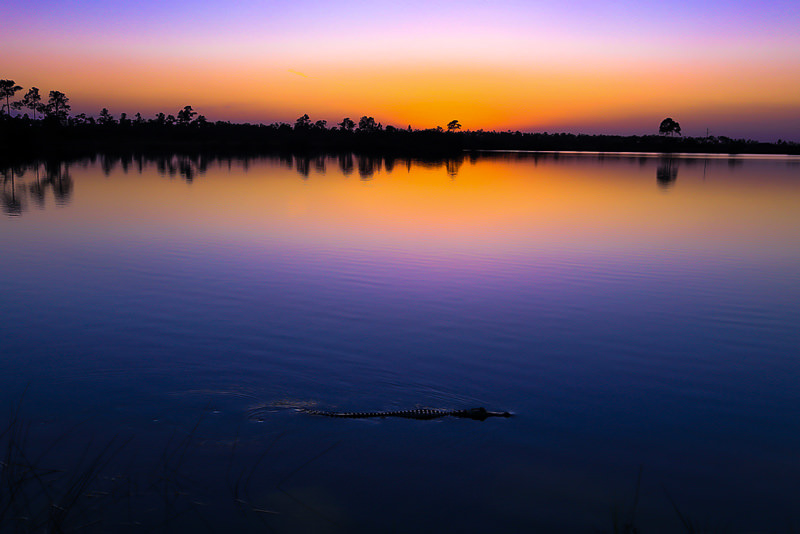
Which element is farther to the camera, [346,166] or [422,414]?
[346,166]

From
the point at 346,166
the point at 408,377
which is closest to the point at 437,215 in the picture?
the point at 408,377

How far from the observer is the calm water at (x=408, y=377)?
5.84 m

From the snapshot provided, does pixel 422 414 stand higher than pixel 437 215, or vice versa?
pixel 437 215

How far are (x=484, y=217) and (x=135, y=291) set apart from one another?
17.7 m

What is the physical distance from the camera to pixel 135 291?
519 inches

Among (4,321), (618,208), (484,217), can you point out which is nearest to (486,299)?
(4,321)

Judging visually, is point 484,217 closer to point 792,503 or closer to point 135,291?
point 135,291

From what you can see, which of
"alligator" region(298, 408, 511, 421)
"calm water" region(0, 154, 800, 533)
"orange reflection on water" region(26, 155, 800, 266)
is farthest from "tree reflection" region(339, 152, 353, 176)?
"alligator" region(298, 408, 511, 421)

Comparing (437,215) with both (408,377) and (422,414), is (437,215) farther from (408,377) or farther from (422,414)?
(422,414)

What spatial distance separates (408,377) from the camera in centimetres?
888

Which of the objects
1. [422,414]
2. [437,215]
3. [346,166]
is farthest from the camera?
[346,166]

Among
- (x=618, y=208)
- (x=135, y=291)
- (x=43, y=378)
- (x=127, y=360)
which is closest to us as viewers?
(x=43, y=378)

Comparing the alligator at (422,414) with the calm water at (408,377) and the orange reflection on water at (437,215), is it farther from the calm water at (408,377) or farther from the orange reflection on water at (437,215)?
the orange reflection on water at (437,215)

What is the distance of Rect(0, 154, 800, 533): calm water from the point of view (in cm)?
584
